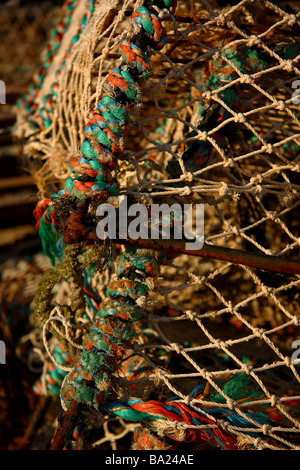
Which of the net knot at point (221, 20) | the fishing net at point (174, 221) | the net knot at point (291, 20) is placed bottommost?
the fishing net at point (174, 221)

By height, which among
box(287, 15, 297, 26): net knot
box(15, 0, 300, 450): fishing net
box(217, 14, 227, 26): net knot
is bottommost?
box(15, 0, 300, 450): fishing net

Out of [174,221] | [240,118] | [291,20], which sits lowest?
[174,221]

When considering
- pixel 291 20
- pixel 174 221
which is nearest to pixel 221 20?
pixel 291 20

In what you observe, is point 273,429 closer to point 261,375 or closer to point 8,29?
point 261,375

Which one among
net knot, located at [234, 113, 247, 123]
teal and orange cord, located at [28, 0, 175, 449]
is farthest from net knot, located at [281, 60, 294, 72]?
teal and orange cord, located at [28, 0, 175, 449]

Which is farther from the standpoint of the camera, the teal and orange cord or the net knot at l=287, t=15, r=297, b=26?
the net knot at l=287, t=15, r=297, b=26

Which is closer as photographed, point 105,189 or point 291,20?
point 105,189

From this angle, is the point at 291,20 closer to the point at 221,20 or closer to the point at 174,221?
the point at 221,20

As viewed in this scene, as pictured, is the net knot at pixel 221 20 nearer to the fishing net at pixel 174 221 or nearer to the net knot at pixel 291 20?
the fishing net at pixel 174 221

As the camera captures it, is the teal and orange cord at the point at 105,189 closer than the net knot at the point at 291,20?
Yes

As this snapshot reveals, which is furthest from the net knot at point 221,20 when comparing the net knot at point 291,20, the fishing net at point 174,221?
the net knot at point 291,20

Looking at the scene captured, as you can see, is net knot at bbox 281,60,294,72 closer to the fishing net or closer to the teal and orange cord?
the fishing net
